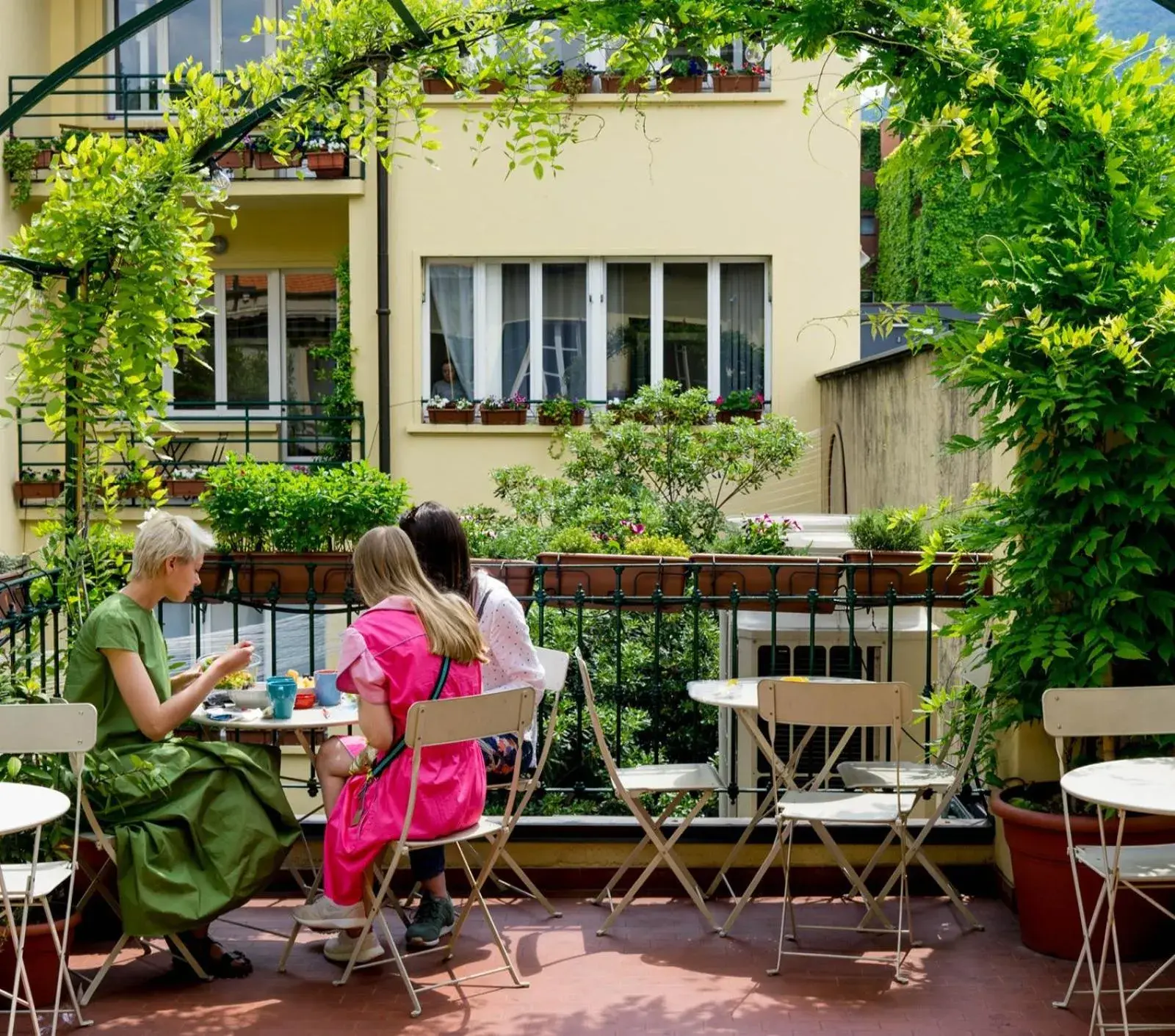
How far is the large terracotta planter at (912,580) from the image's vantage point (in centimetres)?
620

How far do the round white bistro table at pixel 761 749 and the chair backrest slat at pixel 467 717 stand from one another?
79 centimetres

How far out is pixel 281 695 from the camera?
5.26 m

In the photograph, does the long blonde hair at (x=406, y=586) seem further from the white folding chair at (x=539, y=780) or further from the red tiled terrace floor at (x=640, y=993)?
the red tiled terrace floor at (x=640, y=993)

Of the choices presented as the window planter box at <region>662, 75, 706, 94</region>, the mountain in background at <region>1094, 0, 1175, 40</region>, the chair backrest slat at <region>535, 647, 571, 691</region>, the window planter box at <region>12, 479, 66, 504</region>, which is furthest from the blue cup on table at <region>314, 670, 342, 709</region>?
the window planter box at <region>12, 479, 66, 504</region>

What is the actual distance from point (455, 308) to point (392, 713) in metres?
9.72

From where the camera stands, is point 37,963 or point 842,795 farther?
point 842,795

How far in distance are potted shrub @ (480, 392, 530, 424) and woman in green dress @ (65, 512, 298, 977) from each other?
8.93 meters

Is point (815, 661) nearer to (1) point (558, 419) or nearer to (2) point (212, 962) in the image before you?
(2) point (212, 962)

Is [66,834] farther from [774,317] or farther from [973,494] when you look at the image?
[774,317]

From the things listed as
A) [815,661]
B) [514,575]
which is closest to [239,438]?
[815,661]

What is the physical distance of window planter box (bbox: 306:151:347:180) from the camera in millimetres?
14062

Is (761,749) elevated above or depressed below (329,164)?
below

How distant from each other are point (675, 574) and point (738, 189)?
8.00m

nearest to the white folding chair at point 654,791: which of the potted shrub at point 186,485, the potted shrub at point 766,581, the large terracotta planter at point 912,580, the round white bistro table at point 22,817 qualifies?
the potted shrub at point 766,581
